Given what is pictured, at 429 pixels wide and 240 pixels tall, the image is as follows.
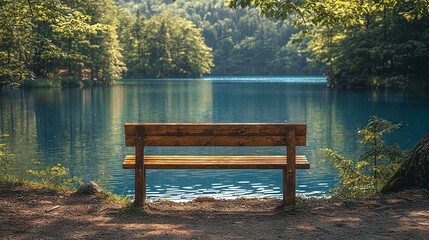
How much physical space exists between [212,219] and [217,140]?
3.58 feet

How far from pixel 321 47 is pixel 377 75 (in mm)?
13291

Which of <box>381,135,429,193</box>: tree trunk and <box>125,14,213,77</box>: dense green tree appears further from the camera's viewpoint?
<box>125,14,213,77</box>: dense green tree

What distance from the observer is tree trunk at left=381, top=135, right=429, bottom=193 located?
7809mm

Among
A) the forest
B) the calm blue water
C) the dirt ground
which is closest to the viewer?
the dirt ground

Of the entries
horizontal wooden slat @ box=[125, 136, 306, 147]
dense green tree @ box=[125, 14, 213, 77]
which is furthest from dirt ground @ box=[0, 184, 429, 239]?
dense green tree @ box=[125, 14, 213, 77]

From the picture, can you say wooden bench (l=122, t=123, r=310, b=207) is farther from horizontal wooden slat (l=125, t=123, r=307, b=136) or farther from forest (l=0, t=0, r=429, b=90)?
forest (l=0, t=0, r=429, b=90)

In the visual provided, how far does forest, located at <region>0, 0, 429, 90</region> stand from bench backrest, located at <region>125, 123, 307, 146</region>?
8.41 feet

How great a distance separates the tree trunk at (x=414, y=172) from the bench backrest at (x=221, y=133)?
2.09m

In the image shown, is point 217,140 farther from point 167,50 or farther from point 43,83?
point 167,50

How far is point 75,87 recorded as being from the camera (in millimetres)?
70250

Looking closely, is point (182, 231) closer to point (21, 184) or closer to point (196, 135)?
point (196, 135)

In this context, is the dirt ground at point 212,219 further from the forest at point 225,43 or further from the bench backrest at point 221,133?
the forest at point 225,43

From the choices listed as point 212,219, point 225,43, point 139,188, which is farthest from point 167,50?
point 212,219

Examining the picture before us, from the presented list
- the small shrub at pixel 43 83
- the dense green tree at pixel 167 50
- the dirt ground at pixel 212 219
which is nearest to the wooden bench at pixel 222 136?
the dirt ground at pixel 212 219
